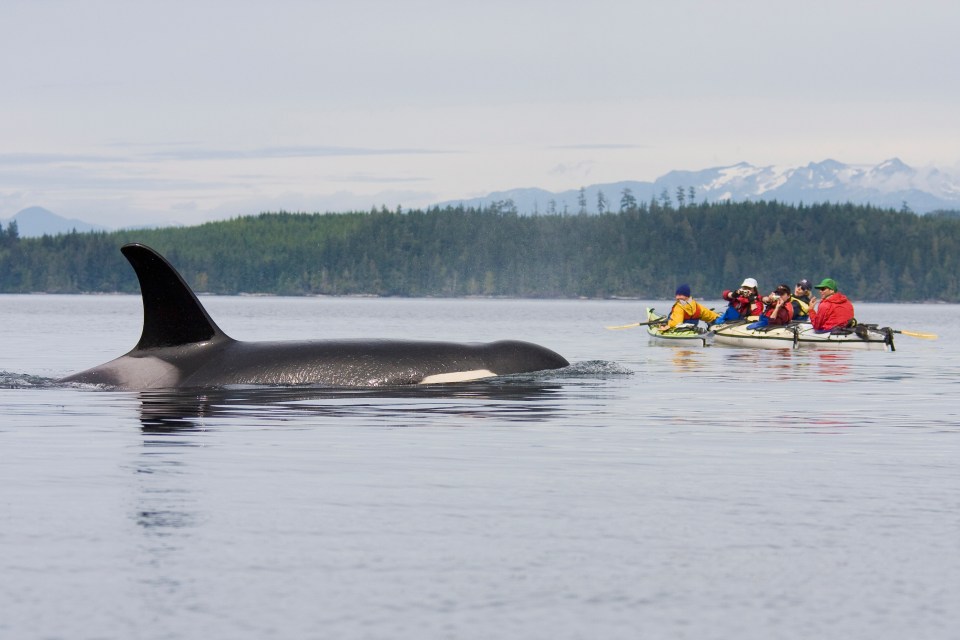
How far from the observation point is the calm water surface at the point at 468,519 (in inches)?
342

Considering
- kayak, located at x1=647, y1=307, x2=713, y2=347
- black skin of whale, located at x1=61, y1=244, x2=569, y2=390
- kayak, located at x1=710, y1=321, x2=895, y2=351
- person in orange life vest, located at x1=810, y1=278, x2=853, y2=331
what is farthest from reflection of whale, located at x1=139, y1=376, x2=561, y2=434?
kayak, located at x1=647, y1=307, x2=713, y2=347

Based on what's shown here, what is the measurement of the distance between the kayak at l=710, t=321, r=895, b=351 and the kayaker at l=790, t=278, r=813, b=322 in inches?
102

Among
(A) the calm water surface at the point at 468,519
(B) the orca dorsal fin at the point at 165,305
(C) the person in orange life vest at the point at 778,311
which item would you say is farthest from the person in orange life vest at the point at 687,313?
(B) the orca dorsal fin at the point at 165,305

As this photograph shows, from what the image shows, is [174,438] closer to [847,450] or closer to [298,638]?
[847,450]

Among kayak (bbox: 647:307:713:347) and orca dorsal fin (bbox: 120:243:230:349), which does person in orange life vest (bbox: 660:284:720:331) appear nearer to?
kayak (bbox: 647:307:713:347)

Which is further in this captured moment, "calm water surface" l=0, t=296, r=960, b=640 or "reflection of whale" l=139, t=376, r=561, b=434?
"reflection of whale" l=139, t=376, r=561, b=434

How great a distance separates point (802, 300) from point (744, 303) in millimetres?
2454

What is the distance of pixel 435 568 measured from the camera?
32.4 ft

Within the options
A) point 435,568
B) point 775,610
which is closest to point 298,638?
point 435,568

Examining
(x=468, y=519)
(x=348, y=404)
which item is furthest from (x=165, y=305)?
(x=468, y=519)

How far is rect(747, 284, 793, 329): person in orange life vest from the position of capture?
4647cm

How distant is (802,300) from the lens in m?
50.2

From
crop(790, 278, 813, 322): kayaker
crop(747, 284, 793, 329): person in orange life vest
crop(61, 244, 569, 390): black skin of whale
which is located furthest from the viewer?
crop(790, 278, 813, 322): kayaker

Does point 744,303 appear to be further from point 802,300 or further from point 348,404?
point 348,404
